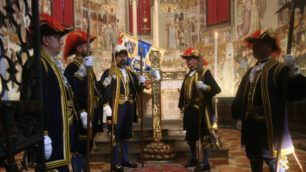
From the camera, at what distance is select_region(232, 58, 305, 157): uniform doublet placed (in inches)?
93.3

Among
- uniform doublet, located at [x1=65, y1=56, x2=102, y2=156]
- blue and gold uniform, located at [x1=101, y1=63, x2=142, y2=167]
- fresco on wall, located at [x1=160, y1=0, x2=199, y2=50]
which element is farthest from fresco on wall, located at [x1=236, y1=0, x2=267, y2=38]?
uniform doublet, located at [x1=65, y1=56, x2=102, y2=156]

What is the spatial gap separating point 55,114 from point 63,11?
849 centimetres

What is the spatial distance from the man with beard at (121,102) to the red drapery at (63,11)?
6.01 metres

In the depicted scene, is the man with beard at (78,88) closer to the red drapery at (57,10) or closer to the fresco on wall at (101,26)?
the red drapery at (57,10)

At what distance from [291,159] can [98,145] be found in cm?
402

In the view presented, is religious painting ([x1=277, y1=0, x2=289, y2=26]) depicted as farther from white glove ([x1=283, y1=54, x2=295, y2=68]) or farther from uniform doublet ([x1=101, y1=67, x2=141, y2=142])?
white glove ([x1=283, y1=54, x2=295, y2=68])

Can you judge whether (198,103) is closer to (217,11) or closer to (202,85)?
(202,85)

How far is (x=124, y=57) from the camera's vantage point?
417 cm

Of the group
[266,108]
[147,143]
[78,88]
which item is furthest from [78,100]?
[147,143]

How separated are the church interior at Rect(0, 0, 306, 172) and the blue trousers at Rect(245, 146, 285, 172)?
143cm

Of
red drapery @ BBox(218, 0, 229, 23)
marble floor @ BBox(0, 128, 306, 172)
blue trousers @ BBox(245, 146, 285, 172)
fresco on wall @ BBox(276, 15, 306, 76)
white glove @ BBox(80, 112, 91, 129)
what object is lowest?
marble floor @ BBox(0, 128, 306, 172)

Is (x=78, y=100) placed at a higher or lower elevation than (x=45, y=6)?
lower

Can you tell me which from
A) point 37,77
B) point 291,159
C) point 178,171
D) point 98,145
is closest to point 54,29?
point 37,77

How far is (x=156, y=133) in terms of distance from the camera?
15.6 ft
